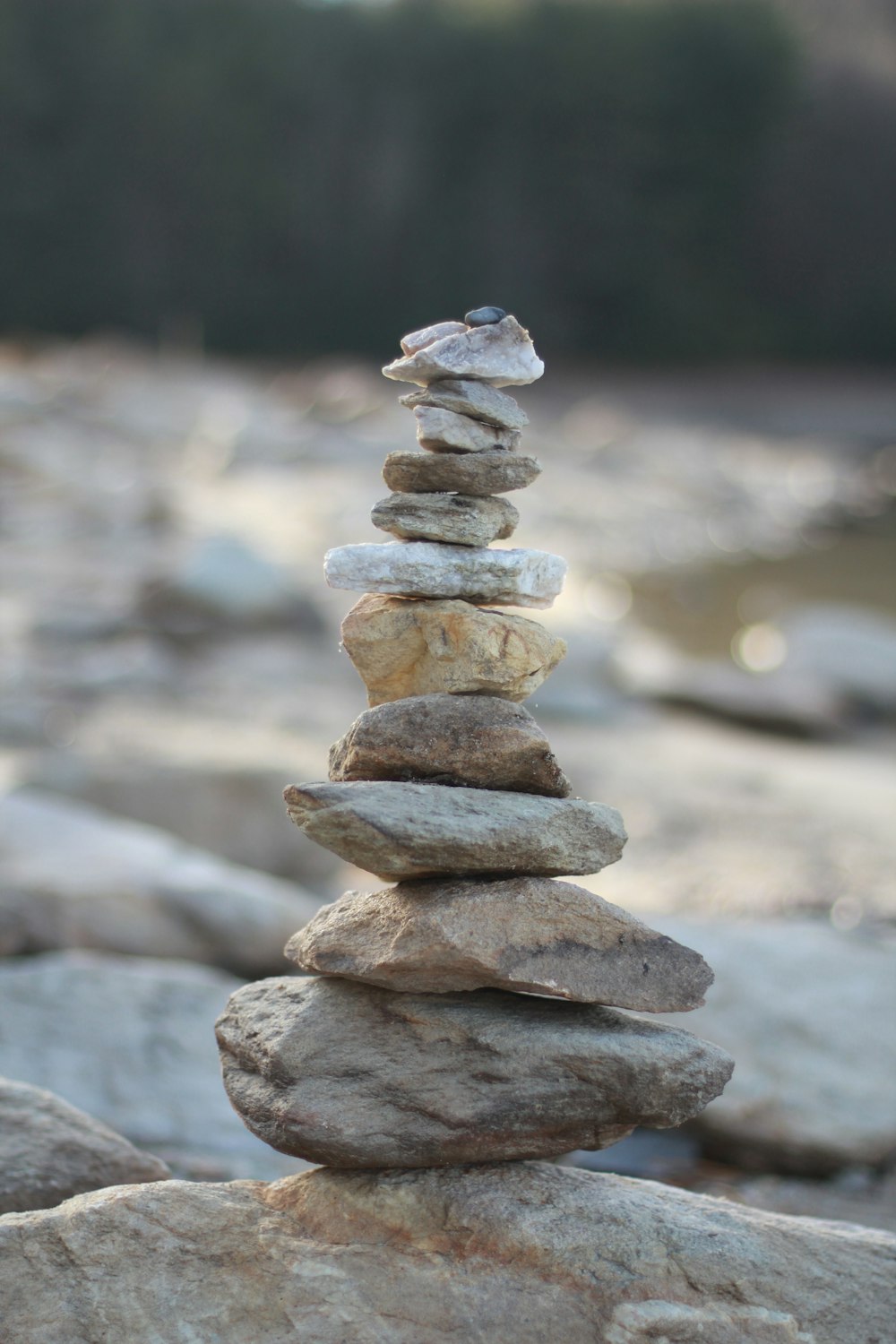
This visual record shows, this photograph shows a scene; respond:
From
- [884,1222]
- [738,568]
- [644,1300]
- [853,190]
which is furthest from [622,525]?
[853,190]

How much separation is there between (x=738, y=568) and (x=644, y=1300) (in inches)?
688

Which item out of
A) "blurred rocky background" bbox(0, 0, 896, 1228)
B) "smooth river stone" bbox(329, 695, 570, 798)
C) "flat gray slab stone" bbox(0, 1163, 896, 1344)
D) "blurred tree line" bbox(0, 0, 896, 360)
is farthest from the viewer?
"blurred tree line" bbox(0, 0, 896, 360)

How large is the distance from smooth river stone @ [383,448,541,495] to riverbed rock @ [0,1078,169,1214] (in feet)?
5.63

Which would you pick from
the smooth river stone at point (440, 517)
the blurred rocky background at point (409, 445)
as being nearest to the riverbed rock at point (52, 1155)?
the blurred rocky background at point (409, 445)

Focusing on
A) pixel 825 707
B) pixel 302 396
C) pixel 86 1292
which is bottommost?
pixel 86 1292

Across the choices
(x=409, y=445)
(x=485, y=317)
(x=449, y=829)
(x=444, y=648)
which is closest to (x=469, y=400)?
(x=485, y=317)

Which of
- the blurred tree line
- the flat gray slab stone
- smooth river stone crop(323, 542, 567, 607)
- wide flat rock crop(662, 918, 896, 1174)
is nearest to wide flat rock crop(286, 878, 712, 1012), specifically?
the flat gray slab stone

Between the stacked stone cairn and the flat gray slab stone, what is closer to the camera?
the flat gray slab stone

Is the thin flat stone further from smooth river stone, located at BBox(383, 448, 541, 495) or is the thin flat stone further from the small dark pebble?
smooth river stone, located at BBox(383, 448, 541, 495)

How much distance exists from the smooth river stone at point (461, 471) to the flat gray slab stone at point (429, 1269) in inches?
57.7

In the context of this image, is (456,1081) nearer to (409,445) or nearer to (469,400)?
(469,400)

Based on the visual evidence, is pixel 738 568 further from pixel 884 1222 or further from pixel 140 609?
pixel 884 1222

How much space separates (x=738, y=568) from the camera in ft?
65.2

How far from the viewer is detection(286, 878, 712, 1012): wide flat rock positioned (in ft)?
10.1
